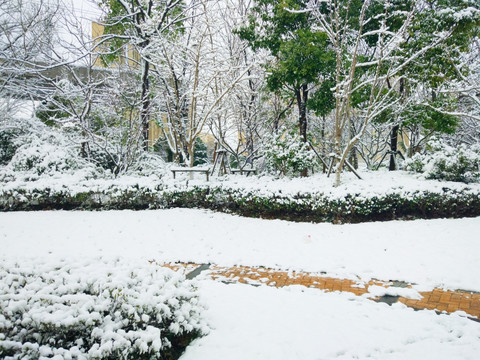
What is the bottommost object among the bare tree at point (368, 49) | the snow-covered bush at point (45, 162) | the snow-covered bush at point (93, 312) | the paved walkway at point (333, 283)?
the paved walkway at point (333, 283)

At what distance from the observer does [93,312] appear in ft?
6.59

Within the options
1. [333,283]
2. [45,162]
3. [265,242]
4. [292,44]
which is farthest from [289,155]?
[45,162]

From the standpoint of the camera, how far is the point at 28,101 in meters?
12.0

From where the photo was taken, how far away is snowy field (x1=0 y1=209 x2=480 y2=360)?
249 cm

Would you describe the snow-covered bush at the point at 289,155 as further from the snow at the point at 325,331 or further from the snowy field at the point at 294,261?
the snow at the point at 325,331

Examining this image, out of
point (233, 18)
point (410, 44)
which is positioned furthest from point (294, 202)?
point (233, 18)

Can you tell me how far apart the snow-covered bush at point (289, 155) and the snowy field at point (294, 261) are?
8.32 feet

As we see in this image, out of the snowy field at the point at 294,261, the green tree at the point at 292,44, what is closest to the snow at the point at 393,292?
the snowy field at the point at 294,261

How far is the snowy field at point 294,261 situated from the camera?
2.49 m

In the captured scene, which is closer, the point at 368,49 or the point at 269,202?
the point at 269,202

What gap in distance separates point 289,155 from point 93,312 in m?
7.62

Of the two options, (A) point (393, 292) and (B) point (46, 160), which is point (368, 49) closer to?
(A) point (393, 292)

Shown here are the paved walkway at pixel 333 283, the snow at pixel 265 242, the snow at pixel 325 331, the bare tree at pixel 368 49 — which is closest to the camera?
the snow at pixel 325 331

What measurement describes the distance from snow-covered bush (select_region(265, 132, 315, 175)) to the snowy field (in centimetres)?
253
